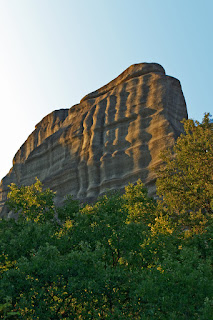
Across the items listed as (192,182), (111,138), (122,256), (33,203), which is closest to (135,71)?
(111,138)

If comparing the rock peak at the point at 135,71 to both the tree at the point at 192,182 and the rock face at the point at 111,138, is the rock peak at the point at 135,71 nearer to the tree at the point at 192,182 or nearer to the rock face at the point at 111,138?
the rock face at the point at 111,138

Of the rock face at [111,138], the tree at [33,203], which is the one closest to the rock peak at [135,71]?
the rock face at [111,138]

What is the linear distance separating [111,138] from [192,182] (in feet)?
135

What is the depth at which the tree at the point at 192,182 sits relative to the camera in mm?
29562

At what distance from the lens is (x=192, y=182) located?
3112 centimetres

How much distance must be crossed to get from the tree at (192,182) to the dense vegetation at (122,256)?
0.09 metres

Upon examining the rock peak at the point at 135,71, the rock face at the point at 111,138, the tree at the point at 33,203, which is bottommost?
the tree at the point at 33,203

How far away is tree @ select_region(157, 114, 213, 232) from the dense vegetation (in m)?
0.09

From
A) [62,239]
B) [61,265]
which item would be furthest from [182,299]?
[62,239]

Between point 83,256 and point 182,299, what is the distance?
5698 mm

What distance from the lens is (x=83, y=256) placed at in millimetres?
19375

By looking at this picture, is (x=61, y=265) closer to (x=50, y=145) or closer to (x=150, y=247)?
(x=150, y=247)

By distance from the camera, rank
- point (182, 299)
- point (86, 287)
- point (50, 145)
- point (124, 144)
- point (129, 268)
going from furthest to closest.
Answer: point (50, 145) < point (124, 144) < point (129, 268) < point (86, 287) < point (182, 299)

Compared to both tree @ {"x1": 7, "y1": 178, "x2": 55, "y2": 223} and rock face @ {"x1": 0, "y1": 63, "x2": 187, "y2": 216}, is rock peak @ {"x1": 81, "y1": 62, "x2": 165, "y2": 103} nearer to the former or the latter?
rock face @ {"x1": 0, "y1": 63, "x2": 187, "y2": 216}
